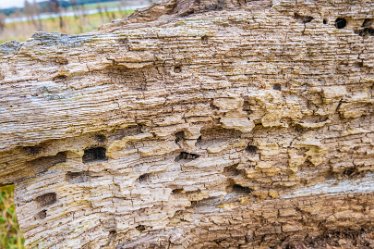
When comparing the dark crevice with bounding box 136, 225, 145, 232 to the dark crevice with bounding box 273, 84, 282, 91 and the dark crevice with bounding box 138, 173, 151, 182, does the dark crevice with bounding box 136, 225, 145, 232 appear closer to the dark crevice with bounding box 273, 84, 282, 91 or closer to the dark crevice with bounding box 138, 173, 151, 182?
the dark crevice with bounding box 138, 173, 151, 182

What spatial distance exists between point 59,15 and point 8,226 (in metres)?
5.16

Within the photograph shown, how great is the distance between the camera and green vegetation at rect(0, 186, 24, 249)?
4.79 m

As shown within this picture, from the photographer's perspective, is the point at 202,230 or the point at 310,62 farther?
the point at 202,230

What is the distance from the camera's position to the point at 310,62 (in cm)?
296

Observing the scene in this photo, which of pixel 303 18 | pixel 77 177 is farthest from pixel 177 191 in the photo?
pixel 303 18

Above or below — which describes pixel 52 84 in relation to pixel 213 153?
above

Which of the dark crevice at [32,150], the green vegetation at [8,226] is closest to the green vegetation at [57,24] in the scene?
the green vegetation at [8,226]

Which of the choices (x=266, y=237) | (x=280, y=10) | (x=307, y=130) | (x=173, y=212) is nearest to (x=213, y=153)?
(x=173, y=212)

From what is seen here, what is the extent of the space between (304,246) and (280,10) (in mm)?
2243

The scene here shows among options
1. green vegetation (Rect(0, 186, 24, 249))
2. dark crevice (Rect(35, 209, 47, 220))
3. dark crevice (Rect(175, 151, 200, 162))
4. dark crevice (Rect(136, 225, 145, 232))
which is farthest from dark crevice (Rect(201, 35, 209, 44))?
green vegetation (Rect(0, 186, 24, 249))

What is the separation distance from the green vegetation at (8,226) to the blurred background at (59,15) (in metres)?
4.27

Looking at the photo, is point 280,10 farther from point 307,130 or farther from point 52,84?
point 52,84

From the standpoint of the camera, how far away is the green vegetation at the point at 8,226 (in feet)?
15.7

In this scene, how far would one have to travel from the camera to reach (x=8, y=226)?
5078 mm
